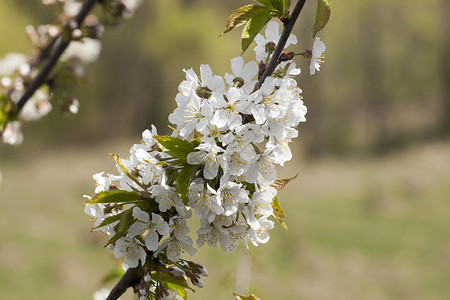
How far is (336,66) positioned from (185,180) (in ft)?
53.6

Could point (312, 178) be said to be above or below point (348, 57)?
below

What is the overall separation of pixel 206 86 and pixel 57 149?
14910 mm

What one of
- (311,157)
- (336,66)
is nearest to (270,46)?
(311,157)

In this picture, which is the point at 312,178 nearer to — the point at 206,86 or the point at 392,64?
the point at 392,64

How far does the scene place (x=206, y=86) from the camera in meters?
0.89

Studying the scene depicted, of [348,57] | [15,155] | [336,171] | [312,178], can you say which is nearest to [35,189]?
[15,155]

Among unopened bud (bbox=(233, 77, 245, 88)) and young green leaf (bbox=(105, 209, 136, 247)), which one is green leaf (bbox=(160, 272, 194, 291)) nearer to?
young green leaf (bbox=(105, 209, 136, 247))

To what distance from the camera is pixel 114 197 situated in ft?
2.73

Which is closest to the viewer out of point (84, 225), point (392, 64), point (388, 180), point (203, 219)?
point (203, 219)

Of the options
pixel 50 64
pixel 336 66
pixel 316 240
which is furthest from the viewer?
pixel 336 66

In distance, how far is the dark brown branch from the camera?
2.77 ft

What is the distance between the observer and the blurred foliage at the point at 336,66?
49.9 feet

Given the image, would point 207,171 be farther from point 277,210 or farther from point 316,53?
point 316,53

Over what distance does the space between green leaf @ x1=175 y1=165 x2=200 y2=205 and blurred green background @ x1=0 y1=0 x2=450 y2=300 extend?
82cm
